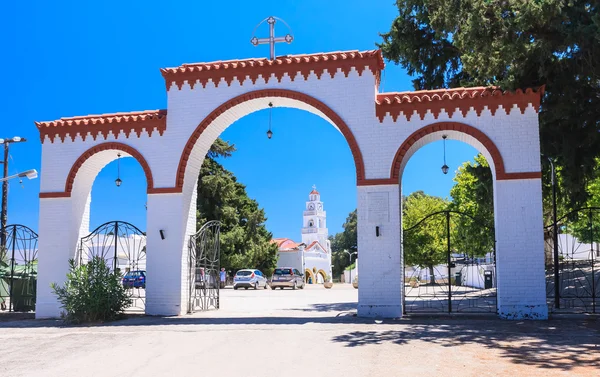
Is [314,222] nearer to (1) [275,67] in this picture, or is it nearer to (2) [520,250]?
(1) [275,67]

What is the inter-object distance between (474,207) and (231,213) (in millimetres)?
16928

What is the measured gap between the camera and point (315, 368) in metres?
8.22

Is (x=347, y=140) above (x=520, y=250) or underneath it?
above

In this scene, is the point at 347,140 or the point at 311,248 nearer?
the point at 347,140

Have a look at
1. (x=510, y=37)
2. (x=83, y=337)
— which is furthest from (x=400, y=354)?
(x=510, y=37)

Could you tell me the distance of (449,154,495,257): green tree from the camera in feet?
62.7

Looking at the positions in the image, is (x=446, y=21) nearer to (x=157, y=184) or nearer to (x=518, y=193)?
(x=518, y=193)

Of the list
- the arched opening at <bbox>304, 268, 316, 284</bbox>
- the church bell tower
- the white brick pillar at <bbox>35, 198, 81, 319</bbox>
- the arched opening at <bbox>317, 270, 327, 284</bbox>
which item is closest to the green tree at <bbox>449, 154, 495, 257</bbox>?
the white brick pillar at <bbox>35, 198, 81, 319</bbox>

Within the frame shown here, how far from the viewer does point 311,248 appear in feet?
220

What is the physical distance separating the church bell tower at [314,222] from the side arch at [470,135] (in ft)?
190

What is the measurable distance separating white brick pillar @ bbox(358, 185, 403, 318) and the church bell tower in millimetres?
57589

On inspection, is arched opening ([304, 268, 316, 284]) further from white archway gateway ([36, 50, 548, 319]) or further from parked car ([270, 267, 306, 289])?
white archway gateway ([36, 50, 548, 319])

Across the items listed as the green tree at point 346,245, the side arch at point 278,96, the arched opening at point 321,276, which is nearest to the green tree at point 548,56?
the side arch at point 278,96

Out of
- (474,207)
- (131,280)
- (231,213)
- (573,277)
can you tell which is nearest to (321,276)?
(231,213)
